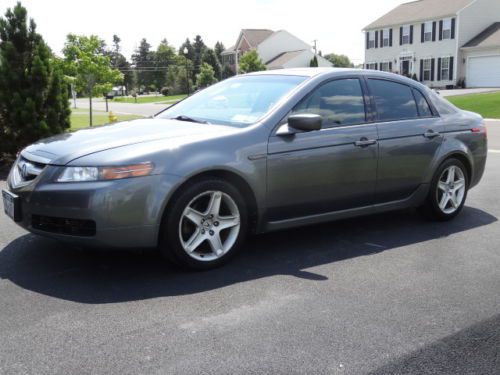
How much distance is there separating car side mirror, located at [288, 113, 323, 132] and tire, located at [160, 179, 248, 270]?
0.74 metres

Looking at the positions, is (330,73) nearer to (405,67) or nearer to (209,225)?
(209,225)

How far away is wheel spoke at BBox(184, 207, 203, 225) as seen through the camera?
4445 mm

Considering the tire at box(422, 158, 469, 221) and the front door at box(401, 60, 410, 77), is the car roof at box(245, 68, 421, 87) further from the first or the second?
the front door at box(401, 60, 410, 77)

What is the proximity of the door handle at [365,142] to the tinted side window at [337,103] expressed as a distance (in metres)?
0.18

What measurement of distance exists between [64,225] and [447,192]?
4025 mm

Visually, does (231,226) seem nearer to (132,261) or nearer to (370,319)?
(132,261)

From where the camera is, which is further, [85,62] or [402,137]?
[85,62]

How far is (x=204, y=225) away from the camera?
4562 mm

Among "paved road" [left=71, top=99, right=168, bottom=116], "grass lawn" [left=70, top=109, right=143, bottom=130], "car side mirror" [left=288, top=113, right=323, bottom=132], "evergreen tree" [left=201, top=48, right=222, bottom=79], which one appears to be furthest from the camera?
"evergreen tree" [left=201, top=48, right=222, bottom=79]

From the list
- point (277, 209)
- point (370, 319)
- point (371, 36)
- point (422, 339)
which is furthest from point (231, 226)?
point (371, 36)

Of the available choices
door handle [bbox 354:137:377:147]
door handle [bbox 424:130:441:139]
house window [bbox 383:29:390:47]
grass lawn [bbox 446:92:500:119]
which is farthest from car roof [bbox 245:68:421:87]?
house window [bbox 383:29:390:47]

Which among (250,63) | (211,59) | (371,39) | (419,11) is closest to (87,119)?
(419,11)

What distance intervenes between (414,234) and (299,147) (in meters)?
1.72

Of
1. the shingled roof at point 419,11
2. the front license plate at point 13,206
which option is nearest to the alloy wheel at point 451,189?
the front license plate at point 13,206
